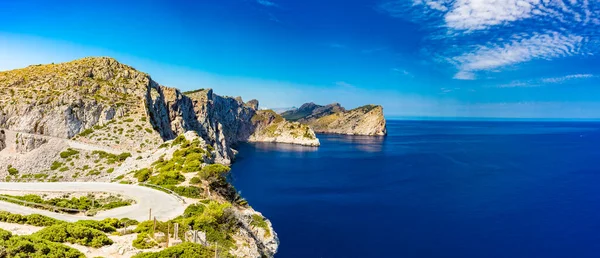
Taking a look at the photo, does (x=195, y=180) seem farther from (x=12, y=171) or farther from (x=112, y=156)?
(x=12, y=171)

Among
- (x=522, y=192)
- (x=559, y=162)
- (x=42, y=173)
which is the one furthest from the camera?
(x=559, y=162)

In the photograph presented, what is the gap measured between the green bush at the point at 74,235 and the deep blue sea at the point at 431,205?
113ft

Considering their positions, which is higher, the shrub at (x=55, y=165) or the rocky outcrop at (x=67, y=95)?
the rocky outcrop at (x=67, y=95)

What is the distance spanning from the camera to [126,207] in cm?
3669

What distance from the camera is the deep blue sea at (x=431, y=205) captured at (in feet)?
187

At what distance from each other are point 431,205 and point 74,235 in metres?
75.6

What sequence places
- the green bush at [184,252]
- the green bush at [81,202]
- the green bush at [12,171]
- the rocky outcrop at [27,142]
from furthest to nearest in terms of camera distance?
the rocky outcrop at [27,142] < the green bush at [12,171] < the green bush at [81,202] < the green bush at [184,252]

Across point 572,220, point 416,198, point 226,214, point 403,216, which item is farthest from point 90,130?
point 572,220

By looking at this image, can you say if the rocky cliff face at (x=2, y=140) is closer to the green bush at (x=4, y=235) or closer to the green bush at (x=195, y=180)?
the green bush at (x=195, y=180)

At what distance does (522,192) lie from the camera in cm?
9194

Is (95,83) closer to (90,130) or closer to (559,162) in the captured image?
(90,130)

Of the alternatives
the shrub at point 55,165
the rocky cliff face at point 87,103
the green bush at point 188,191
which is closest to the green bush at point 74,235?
the green bush at point 188,191

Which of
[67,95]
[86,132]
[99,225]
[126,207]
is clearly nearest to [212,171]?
[126,207]

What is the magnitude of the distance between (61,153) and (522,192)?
111506 mm
